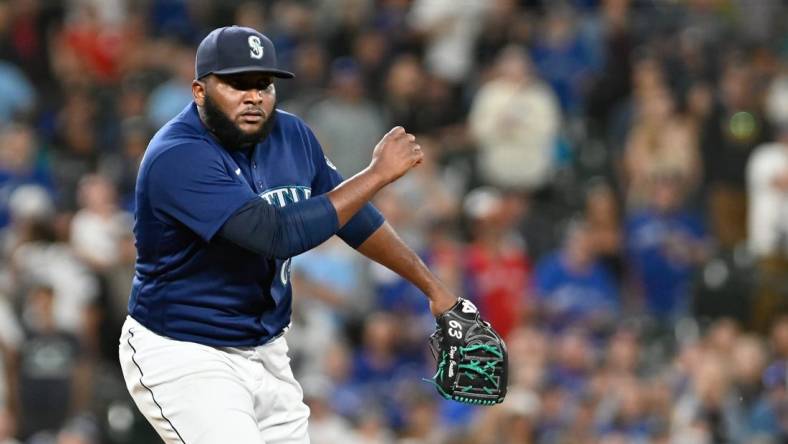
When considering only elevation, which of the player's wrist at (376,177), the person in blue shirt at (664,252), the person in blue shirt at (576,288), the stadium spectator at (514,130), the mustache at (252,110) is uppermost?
the stadium spectator at (514,130)

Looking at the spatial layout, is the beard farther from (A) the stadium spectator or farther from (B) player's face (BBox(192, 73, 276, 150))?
(A) the stadium spectator

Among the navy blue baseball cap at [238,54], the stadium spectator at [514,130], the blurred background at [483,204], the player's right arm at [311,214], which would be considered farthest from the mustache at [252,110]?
the stadium spectator at [514,130]

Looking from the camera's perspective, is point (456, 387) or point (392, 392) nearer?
point (456, 387)

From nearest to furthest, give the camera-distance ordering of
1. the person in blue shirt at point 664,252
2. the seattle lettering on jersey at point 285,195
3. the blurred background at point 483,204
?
1. the seattle lettering on jersey at point 285,195
2. the blurred background at point 483,204
3. the person in blue shirt at point 664,252

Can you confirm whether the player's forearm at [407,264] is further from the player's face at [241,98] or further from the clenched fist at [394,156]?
the player's face at [241,98]

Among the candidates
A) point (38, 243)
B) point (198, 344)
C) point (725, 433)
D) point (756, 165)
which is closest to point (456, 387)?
point (198, 344)

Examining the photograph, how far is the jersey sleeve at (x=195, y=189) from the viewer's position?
4.82 metres

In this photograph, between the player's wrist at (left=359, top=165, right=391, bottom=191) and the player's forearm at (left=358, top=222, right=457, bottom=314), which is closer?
the player's wrist at (left=359, top=165, right=391, bottom=191)

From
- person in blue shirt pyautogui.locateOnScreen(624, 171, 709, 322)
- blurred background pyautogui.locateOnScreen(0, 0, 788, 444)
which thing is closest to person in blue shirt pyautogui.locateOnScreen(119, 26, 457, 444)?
blurred background pyautogui.locateOnScreen(0, 0, 788, 444)

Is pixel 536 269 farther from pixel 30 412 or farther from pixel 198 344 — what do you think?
pixel 198 344

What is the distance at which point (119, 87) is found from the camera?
13.9 m

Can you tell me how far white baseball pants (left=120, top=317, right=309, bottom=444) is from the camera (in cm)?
490

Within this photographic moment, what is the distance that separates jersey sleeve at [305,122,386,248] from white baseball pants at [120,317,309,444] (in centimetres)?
46

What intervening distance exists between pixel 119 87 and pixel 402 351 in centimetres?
459
